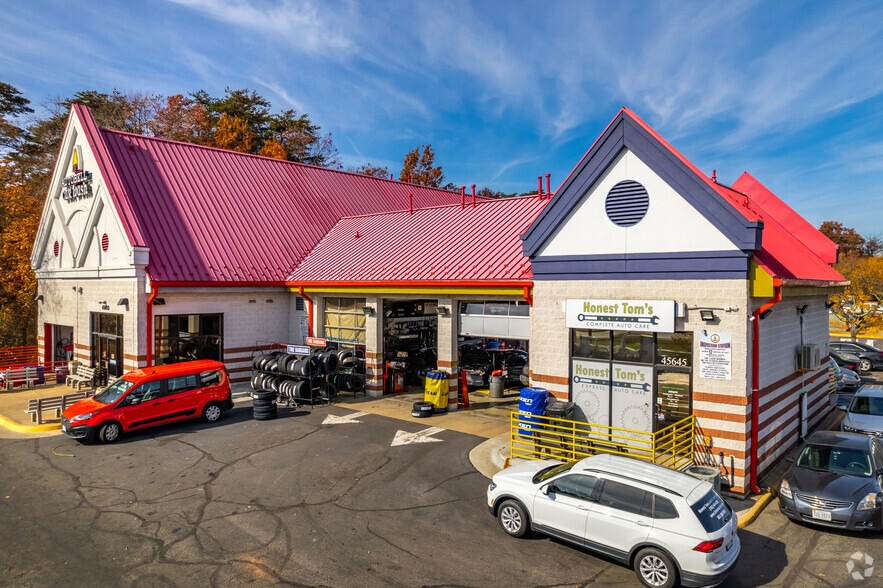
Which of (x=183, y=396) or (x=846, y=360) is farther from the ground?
(x=183, y=396)

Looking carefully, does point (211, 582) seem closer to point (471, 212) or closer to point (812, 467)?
point (812, 467)

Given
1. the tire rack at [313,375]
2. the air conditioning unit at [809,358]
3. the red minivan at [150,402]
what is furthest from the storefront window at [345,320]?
the air conditioning unit at [809,358]

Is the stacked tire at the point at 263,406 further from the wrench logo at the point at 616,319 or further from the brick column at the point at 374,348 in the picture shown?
the wrench logo at the point at 616,319

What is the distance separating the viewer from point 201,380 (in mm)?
17812

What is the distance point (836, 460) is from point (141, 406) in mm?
18390

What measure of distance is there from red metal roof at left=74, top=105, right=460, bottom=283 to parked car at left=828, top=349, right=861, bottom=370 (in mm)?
28946

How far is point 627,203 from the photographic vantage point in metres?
13.4

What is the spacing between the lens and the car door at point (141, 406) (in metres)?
16.0

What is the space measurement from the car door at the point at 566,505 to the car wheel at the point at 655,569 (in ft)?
3.21

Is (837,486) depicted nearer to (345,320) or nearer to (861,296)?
(345,320)

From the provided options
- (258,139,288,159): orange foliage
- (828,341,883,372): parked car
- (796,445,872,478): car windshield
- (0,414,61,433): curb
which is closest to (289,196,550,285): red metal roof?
(796,445,872,478): car windshield

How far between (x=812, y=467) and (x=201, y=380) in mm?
17275

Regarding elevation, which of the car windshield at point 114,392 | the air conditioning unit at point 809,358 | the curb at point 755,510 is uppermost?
the air conditioning unit at point 809,358

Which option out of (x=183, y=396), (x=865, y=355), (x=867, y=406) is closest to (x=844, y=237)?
(x=865, y=355)
